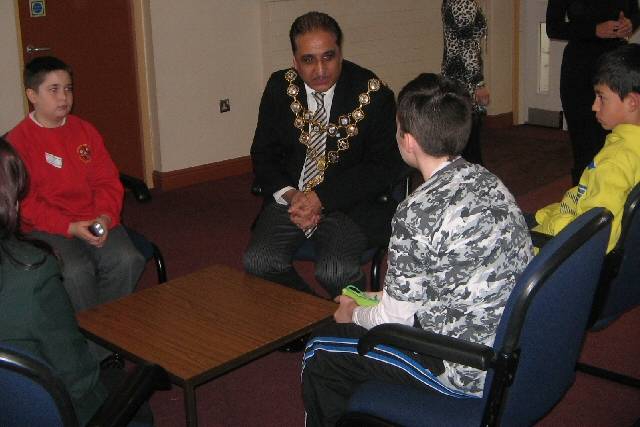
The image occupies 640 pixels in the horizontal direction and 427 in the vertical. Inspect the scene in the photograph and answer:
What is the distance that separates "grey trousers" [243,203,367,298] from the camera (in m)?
2.95

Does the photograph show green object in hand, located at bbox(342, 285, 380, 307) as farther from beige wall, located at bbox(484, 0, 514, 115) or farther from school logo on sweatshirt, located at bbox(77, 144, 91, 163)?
beige wall, located at bbox(484, 0, 514, 115)

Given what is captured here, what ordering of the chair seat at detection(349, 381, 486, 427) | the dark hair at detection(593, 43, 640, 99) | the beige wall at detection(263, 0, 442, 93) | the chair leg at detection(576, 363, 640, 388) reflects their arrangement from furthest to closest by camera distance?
the beige wall at detection(263, 0, 442, 93)
the chair leg at detection(576, 363, 640, 388)
the dark hair at detection(593, 43, 640, 99)
the chair seat at detection(349, 381, 486, 427)

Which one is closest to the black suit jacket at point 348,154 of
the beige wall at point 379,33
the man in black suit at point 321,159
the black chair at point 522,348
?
the man in black suit at point 321,159

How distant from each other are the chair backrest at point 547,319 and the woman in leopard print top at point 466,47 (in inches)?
105

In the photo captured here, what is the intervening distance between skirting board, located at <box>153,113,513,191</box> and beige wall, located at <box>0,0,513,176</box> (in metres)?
0.04

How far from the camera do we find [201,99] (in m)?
5.59

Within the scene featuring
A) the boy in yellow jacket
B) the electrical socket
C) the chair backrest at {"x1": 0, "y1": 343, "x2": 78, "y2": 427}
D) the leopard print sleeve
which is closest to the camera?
the chair backrest at {"x1": 0, "y1": 343, "x2": 78, "y2": 427}

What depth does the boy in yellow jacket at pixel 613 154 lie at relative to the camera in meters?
2.57

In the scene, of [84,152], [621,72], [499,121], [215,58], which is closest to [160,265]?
[84,152]

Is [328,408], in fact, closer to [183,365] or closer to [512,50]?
[183,365]

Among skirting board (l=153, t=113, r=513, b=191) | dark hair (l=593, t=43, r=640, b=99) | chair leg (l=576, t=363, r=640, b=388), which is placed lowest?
chair leg (l=576, t=363, r=640, b=388)

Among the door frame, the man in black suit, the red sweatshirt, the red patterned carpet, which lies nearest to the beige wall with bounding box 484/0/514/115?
the red patterned carpet

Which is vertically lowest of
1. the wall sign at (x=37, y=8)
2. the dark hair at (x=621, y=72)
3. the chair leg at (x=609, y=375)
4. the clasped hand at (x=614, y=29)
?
the chair leg at (x=609, y=375)

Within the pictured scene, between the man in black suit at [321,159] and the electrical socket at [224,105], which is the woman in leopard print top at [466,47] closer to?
the man in black suit at [321,159]
